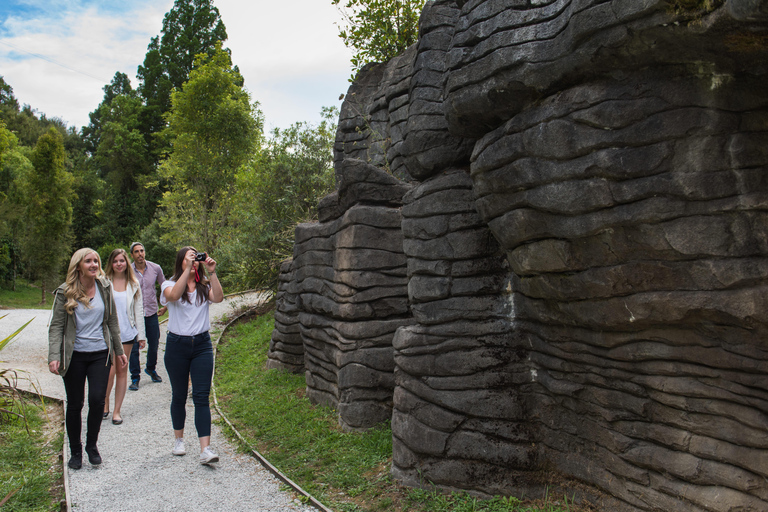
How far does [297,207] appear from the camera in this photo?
1549cm

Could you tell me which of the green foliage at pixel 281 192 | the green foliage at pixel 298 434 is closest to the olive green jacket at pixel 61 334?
the green foliage at pixel 298 434

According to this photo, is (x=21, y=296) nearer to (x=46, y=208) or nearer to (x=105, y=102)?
(x=46, y=208)

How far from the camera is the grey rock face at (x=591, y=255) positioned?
10.3ft

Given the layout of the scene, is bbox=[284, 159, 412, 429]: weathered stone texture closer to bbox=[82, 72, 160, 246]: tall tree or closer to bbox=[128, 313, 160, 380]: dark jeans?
bbox=[128, 313, 160, 380]: dark jeans

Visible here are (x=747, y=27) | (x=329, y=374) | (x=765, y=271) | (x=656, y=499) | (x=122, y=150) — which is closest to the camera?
(x=747, y=27)

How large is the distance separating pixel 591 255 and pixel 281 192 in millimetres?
12906

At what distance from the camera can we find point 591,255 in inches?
149

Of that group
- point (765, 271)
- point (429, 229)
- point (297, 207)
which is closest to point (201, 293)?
point (429, 229)

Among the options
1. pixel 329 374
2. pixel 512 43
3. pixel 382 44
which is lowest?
pixel 329 374

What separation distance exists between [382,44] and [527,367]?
8.10 metres

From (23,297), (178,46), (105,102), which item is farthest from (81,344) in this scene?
(105,102)

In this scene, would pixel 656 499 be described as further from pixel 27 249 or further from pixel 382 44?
pixel 27 249

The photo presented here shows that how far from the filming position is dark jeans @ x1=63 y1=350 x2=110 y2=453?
5.10m

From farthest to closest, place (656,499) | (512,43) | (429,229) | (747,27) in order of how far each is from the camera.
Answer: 1. (429,229)
2. (512,43)
3. (656,499)
4. (747,27)
